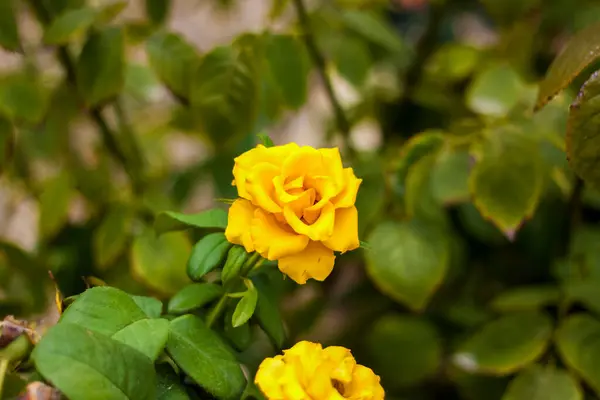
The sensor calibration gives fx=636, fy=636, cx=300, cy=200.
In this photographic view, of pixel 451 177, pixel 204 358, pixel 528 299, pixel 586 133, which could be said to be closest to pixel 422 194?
pixel 451 177

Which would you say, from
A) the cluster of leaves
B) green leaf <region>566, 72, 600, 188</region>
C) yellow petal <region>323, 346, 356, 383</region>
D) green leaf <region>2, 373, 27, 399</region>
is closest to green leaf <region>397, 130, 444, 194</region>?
the cluster of leaves

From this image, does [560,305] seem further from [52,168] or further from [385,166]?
[52,168]

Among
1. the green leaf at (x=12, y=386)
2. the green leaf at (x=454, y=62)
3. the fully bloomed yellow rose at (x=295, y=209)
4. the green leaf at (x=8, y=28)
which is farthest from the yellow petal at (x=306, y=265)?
the green leaf at (x=454, y=62)

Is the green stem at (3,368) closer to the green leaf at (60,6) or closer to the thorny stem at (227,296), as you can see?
the thorny stem at (227,296)

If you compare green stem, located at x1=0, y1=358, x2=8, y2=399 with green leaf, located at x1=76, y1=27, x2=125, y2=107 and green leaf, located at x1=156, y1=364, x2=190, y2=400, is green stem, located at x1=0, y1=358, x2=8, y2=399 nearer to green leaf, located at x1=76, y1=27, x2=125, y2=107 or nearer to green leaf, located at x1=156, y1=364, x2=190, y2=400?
green leaf, located at x1=156, y1=364, x2=190, y2=400

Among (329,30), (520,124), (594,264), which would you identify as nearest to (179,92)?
(329,30)
